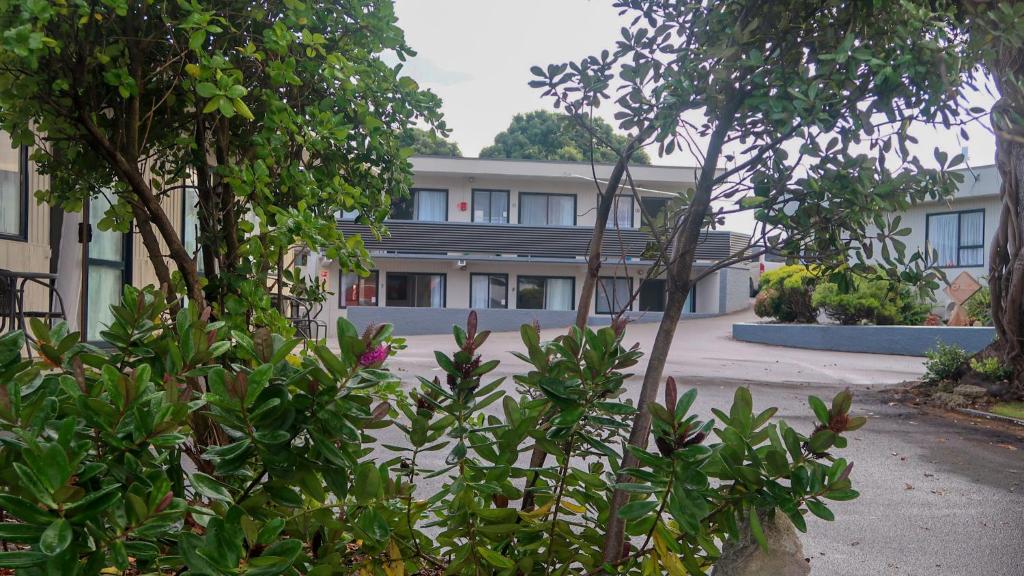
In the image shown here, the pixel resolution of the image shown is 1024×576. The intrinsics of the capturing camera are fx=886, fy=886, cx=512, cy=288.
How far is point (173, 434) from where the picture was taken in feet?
5.62

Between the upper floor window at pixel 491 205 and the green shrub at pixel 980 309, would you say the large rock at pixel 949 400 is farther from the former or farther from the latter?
the upper floor window at pixel 491 205

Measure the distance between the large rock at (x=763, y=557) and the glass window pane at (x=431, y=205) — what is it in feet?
112

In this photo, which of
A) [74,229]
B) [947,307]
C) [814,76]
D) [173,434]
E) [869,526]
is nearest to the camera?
[173,434]

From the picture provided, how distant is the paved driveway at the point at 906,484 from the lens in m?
5.65

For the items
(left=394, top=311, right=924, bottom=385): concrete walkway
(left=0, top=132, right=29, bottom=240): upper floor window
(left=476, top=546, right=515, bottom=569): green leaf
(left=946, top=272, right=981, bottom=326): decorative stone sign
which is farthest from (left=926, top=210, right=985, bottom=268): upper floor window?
(left=476, top=546, right=515, bottom=569): green leaf

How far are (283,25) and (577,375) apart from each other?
7.17 ft

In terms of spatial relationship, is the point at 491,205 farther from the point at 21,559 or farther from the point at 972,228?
the point at 21,559

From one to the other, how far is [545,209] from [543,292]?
3491 mm

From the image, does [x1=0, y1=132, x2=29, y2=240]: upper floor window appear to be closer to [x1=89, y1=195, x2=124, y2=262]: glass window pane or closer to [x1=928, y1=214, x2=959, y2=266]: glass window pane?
[x1=89, y1=195, x2=124, y2=262]: glass window pane

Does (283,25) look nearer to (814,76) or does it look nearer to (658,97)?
(658,97)

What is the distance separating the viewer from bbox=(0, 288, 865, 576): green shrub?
162cm

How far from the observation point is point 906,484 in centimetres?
789

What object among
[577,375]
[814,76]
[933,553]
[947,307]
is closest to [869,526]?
[933,553]

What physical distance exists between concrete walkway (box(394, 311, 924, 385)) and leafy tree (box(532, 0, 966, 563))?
12901mm
